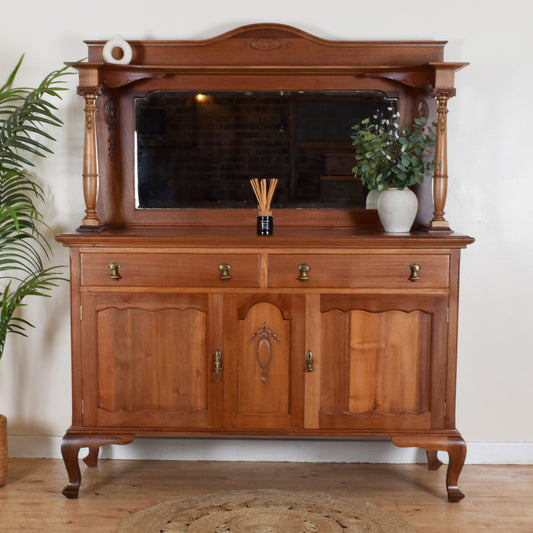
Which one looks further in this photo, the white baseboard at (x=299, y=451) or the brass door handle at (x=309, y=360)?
the white baseboard at (x=299, y=451)

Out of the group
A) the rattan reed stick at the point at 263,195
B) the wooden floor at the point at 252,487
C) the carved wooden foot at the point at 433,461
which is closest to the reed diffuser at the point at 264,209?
the rattan reed stick at the point at 263,195

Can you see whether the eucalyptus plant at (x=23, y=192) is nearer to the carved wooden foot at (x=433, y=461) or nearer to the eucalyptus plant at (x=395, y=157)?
the eucalyptus plant at (x=395, y=157)

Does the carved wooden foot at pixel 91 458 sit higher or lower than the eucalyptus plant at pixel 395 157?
lower

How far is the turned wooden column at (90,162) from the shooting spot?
3.06m

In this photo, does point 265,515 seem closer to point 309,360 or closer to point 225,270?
point 309,360

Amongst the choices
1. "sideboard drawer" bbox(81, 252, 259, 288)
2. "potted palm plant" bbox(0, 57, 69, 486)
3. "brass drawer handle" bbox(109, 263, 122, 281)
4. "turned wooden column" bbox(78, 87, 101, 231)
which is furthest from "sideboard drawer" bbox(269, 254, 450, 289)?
"potted palm plant" bbox(0, 57, 69, 486)

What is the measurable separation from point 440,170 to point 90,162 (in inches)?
57.4

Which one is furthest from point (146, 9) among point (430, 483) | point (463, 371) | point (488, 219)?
point (430, 483)

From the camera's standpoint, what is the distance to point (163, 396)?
304 centimetres

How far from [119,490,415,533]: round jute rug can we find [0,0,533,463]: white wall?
472 millimetres

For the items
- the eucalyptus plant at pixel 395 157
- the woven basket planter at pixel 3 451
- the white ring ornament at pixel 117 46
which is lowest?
the woven basket planter at pixel 3 451

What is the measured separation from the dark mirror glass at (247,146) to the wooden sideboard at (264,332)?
36cm

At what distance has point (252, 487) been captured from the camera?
126 inches

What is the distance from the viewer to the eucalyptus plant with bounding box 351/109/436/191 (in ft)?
10.1
